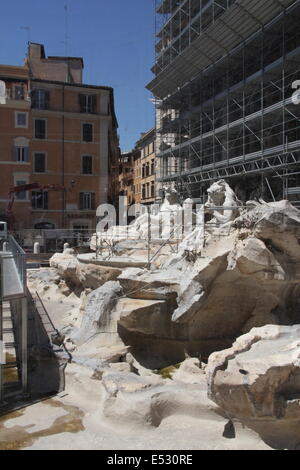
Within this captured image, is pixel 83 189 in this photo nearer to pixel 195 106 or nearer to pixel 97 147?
pixel 97 147

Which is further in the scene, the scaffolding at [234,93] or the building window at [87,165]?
the building window at [87,165]

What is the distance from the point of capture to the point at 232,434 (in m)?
7.64

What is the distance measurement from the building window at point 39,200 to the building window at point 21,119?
16.2ft

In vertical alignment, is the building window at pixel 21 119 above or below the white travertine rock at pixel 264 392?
above

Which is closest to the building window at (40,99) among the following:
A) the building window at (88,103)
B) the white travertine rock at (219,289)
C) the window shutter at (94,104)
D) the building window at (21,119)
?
the building window at (21,119)

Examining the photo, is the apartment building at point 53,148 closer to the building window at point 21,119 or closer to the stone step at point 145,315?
the building window at point 21,119

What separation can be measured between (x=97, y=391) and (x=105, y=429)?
1.29 metres

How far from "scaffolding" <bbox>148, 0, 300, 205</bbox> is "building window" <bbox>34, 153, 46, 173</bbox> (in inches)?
352

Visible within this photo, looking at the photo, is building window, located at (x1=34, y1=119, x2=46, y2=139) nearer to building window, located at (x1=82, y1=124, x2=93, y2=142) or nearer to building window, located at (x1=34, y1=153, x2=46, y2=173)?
building window, located at (x1=34, y1=153, x2=46, y2=173)

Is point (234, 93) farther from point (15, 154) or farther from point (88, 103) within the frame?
point (15, 154)

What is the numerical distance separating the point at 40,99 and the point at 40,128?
7.13 feet

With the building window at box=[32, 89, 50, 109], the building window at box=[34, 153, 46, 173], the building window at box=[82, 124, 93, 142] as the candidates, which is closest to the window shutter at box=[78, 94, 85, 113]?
the building window at box=[82, 124, 93, 142]

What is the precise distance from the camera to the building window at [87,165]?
35.4 metres

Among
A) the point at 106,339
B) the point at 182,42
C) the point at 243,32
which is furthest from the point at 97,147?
the point at 106,339
